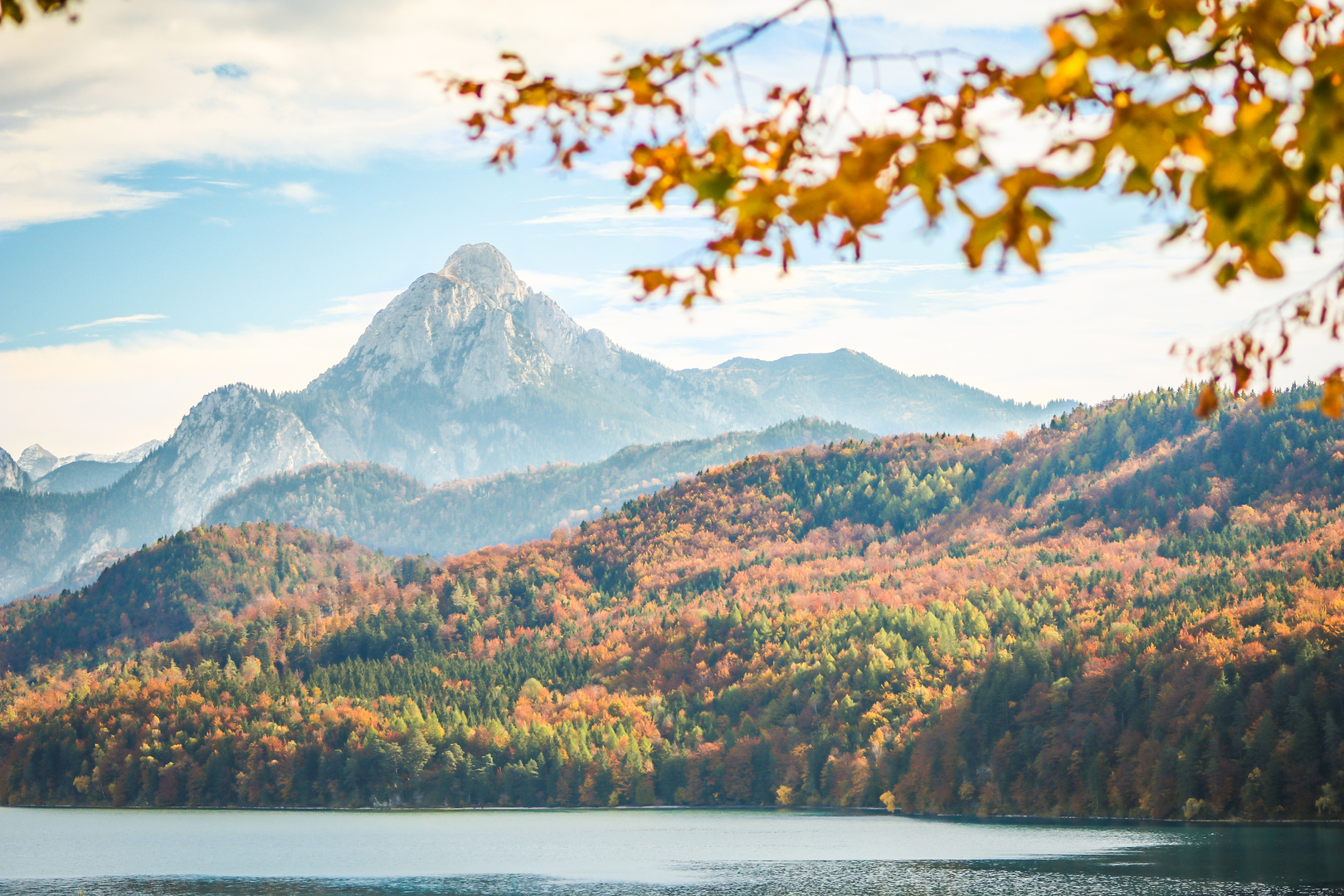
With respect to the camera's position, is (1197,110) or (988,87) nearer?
(1197,110)

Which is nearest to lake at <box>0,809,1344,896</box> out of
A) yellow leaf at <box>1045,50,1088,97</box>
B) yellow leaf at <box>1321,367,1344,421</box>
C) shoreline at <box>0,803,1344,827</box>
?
shoreline at <box>0,803,1344,827</box>

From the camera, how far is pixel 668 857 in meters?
105

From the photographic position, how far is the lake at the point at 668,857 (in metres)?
85.6

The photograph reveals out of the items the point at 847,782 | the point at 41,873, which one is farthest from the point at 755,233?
the point at 847,782

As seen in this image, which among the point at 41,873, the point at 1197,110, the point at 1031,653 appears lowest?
the point at 41,873

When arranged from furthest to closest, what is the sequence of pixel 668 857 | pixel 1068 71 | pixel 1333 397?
pixel 668 857
pixel 1333 397
pixel 1068 71

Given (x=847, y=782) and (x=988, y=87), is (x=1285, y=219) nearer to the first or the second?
(x=988, y=87)

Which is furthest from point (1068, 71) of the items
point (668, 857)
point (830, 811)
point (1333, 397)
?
point (830, 811)

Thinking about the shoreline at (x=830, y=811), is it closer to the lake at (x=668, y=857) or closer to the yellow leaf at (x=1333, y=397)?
the lake at (x=668, y=857)

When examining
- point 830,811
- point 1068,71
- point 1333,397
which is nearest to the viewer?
point 1068,71

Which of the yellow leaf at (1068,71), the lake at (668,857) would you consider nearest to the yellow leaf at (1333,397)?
the yellow leaf at (1068,71)

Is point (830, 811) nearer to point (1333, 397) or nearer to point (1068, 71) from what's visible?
point (1333, 397)

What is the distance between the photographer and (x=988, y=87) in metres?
7.00

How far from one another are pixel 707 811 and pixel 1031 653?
151 feet
